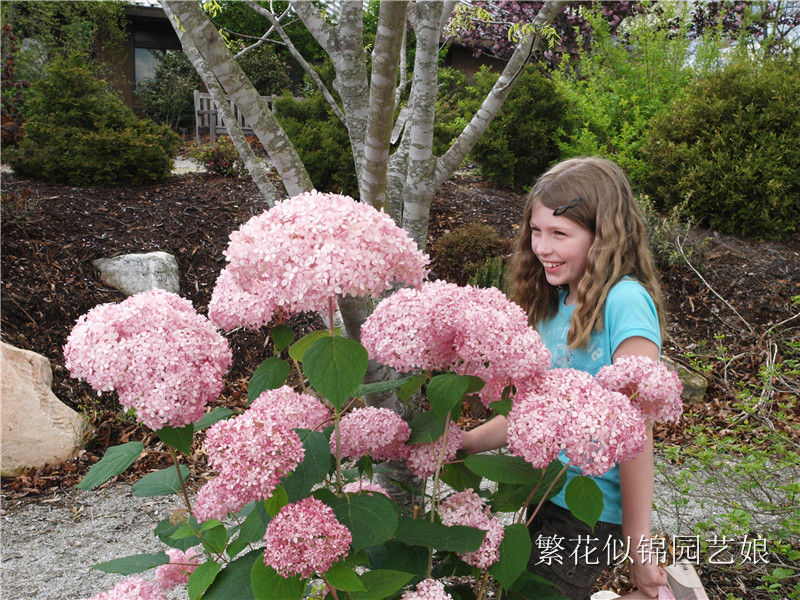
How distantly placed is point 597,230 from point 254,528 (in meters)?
1.31

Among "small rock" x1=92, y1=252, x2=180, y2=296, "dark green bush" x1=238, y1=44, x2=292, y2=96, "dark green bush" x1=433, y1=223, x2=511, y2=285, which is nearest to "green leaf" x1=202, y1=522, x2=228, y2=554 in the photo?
"small rock" x1=92, y1=252, x2=180, y2=296

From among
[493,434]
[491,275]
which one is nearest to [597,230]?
[493,434]

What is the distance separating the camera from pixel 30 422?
4.00 metres

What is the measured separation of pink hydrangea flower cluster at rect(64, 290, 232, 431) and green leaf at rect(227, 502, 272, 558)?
0.67 feet

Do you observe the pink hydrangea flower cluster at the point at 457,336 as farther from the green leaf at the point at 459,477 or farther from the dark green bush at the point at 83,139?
the dark green bush at the point at 83,139

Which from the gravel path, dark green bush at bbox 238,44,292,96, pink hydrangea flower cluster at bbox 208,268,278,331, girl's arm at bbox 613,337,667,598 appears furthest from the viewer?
dark green bush at bbox 238,44,292,96

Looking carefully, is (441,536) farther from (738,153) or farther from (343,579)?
(738,153)

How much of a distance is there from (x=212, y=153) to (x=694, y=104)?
592cm

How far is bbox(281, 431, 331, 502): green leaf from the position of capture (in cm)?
107

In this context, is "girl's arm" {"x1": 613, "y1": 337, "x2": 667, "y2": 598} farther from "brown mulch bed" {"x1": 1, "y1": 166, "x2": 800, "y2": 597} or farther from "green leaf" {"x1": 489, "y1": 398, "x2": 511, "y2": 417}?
"brown mulch bed" {"x1": 1, "y1": 166, "x2": 800, "y2": 597}

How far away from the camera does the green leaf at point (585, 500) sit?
1.04 m

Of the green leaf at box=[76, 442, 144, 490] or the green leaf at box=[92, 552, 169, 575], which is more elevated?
the green leaf at box=[76, 442, 144, 490]

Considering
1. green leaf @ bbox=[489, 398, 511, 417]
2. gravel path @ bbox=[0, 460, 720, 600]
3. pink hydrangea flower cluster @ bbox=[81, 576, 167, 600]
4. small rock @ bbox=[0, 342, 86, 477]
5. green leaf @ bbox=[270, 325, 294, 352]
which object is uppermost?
green leaf @ bbox=[270, 325, 294, 352]

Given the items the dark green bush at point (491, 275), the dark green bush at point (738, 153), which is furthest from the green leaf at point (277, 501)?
the dark green bush at point (738, 153)
